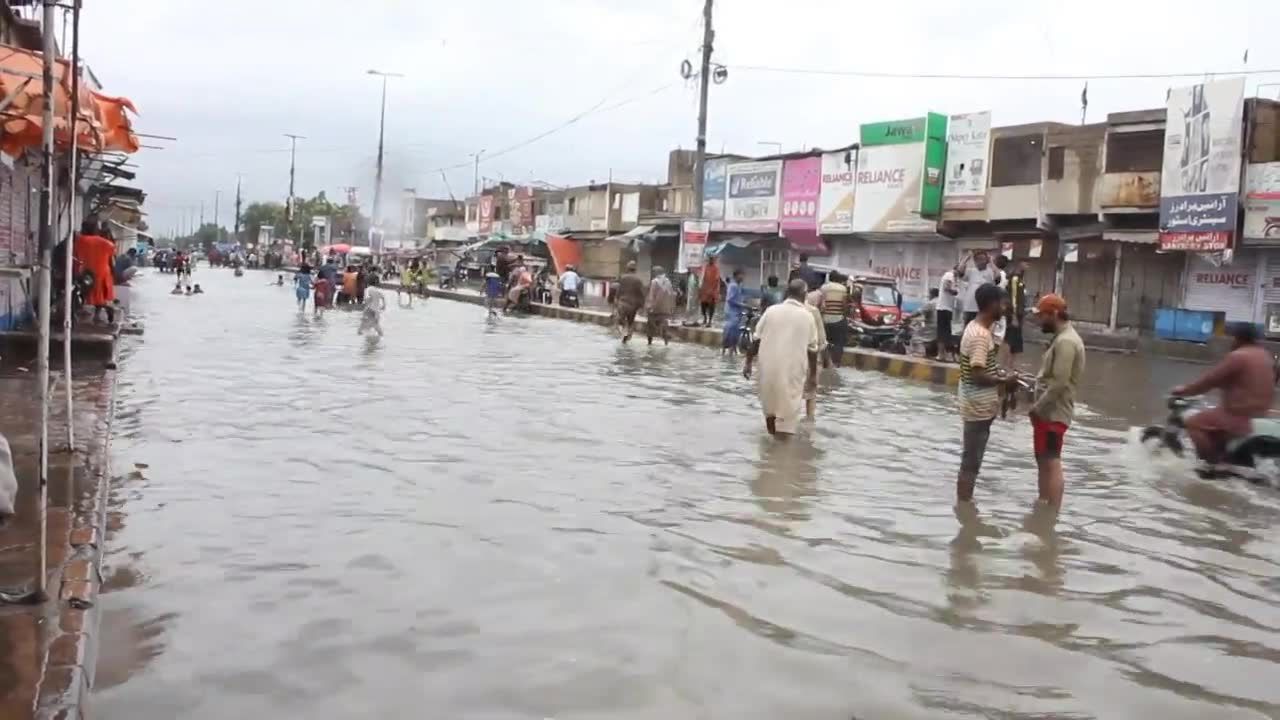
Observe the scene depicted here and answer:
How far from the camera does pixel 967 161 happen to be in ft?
107

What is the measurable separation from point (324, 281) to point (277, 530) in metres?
23.5

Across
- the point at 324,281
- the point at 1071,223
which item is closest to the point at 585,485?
the point at 324,281

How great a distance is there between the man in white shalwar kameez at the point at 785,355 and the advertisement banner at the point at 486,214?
6582cm

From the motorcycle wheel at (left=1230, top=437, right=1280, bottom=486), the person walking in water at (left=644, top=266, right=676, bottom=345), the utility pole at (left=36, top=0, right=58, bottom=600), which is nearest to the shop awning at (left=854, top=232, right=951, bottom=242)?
the person walking in water at (left=644, top=266, right=676, bottom=345)

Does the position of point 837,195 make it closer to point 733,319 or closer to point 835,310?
point 733,319

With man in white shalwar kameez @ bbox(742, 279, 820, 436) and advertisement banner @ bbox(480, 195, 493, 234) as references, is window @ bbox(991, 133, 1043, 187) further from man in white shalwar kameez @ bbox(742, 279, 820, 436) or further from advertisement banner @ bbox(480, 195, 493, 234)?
advertisement banner @ bbox(480, 195, 493, 234)

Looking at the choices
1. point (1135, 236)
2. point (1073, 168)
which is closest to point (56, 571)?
point (1135, 236)

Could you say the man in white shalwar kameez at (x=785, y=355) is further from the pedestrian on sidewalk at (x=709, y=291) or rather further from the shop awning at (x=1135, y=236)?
the shop awning at (x=1135, y=236)

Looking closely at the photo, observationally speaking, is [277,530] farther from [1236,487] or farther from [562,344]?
[562,344]

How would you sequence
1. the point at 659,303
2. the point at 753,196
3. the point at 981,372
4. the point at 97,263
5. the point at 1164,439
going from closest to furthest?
the point at 981,372, the point at 1164,439, the point at 97,263, the point at 659,303, the point at 753,196

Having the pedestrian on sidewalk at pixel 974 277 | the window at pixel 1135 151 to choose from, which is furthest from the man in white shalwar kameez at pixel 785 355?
the window at pixel 1135 151

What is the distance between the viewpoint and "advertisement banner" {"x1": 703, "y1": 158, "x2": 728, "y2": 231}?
139 feet

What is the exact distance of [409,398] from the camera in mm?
12438

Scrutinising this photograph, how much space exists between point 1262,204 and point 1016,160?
23.1 ft
